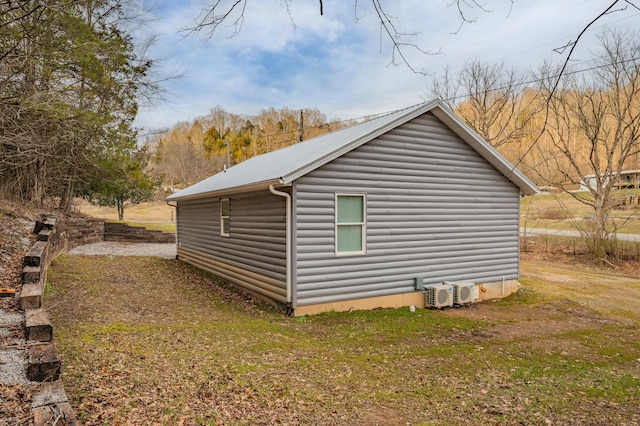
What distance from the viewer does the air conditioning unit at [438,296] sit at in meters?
9.39

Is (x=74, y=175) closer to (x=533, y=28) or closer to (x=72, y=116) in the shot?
(x=72, y=116)

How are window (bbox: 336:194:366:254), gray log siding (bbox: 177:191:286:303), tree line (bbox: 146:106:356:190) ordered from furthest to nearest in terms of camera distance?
tree line (bbox: 146:106:356:190)
window (bbox: 336:194:366:254)
gray log siding (bbox: 177:191:286:303)

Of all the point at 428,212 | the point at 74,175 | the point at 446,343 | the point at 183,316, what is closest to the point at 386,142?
the point at 428,212

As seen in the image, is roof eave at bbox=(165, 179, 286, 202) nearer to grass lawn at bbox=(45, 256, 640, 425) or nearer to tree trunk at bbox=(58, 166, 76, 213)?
grass lawn at bbox=(45, 256, 640, 425)

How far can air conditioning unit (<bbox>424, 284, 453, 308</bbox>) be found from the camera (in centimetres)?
939

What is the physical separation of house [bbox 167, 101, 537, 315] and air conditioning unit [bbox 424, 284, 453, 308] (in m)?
0.16

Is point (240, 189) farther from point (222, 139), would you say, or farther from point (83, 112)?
point (222, 139)

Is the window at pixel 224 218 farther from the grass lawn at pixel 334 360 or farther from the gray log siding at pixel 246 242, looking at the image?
the grass lawn at pixel 334 360

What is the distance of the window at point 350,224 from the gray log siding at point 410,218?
151 millimetres

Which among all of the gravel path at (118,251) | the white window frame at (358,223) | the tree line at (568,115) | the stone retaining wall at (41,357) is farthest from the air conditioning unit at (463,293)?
the gravel path at (118,251)

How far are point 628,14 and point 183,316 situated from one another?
741 cm

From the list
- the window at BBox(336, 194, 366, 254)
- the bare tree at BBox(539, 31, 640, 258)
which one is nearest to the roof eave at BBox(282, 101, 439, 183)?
the window at BBox(336, 194, 366, 254)

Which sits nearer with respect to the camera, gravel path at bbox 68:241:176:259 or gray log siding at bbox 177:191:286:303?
gray log siding at bbox 177:191:286:303

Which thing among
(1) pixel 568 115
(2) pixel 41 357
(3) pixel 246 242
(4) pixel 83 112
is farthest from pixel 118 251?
(1) pixel 568 115
